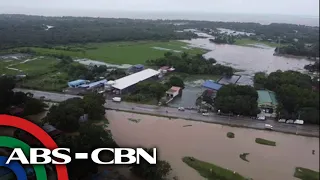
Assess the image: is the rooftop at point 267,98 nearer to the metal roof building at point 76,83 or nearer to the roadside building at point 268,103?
the roadside building at point 268,103

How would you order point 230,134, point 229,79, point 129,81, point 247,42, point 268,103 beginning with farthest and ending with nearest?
1. point 247,42
2. point 229,79
3. point 129,81
4. point 268,103
5. point 230,134

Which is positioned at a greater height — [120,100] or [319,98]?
[319,98]

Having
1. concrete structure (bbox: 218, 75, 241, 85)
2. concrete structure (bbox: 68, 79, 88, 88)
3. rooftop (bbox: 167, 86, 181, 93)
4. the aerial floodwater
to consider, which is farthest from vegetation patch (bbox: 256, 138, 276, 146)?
the aerial floodwater

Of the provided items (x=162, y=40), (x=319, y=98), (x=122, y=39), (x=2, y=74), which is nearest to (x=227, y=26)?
(x=162, y=40)

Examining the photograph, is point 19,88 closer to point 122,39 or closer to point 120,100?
point 120,100

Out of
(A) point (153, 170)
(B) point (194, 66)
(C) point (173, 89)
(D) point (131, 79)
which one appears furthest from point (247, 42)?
(A) point (153, 170)

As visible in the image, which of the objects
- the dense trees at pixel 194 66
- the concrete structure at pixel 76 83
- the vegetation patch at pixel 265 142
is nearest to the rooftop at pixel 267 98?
the vegetation patch at pixel 265 142

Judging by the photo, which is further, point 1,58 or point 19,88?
point 19,88

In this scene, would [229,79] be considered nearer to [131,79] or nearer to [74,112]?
[131,79]
